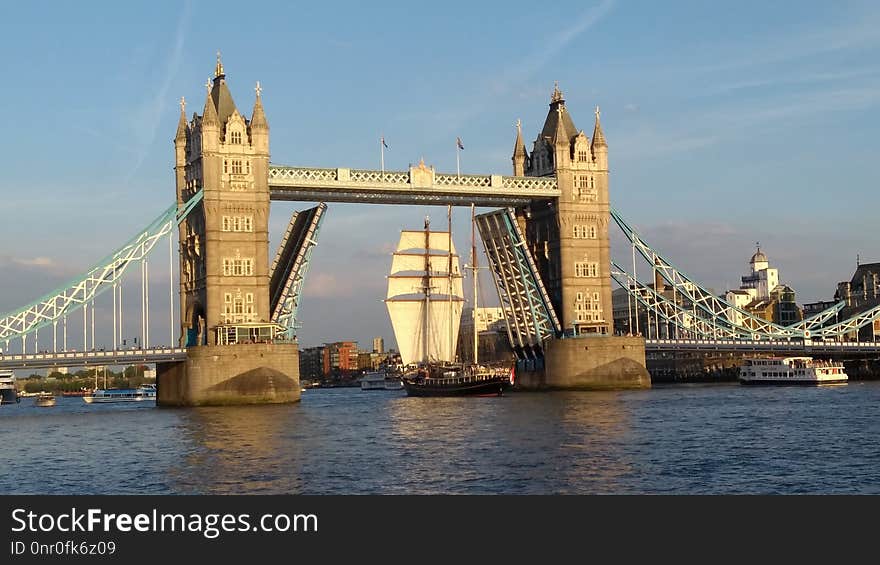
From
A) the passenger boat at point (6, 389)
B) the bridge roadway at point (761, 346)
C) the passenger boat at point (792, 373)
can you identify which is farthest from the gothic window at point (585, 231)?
the passenger boat at point (6, 389)

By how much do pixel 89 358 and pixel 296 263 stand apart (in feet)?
67.0

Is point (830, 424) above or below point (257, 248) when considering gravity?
below

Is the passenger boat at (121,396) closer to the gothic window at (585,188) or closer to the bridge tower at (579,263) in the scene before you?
the bridge tower at (579,263)

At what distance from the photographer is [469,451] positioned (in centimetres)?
5934

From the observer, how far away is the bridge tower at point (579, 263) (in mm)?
118812

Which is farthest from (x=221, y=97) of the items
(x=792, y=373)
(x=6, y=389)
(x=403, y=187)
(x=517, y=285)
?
(x=6, y=389)

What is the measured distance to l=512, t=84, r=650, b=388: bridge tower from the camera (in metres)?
119

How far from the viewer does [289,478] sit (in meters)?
49.3

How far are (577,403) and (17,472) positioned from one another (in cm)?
5029

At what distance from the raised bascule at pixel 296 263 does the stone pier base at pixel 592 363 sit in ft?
0.44

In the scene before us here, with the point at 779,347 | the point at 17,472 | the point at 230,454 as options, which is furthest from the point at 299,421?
the point at 779,347

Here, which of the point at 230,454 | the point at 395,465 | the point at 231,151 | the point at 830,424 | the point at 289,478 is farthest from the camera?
the point at 231,151

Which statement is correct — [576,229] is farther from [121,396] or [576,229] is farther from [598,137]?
[121,396]

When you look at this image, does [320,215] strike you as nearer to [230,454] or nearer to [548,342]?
[548,342]
